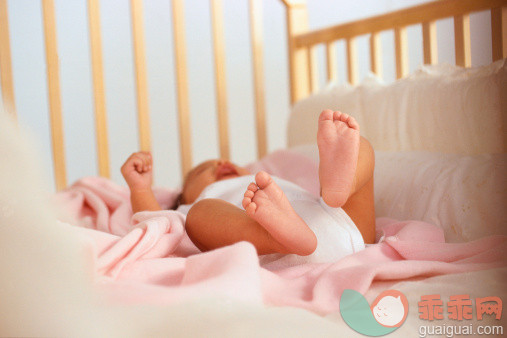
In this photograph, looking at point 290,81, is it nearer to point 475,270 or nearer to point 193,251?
point 193,251

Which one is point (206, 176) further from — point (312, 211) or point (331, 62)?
point (331, 62)

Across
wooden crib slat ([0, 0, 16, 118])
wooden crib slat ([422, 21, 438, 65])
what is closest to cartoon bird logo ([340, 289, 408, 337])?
wooden crib slat ([422, 21, 438, 65])

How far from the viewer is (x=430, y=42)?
0.81m

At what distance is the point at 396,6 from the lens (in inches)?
43.2

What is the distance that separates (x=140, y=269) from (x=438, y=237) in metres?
0.38

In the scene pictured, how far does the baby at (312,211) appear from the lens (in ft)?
1.66

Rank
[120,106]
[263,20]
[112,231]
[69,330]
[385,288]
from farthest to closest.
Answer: [263,20] < [120,106] < [112,231] < [385,288] < [69,330]

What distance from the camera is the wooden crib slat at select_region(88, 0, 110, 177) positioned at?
111cm

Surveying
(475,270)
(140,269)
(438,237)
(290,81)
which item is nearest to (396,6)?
(290,81)

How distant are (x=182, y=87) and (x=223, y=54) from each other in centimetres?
15

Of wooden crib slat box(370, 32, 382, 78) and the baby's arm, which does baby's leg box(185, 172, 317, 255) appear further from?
wooden crib slat box(370, 32, 382, 78)

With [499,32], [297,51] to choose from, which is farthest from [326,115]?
[297,51]

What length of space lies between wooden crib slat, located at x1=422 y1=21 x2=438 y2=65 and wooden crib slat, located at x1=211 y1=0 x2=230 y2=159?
573 mm

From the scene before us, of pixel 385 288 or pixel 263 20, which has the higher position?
pixel 263 20
